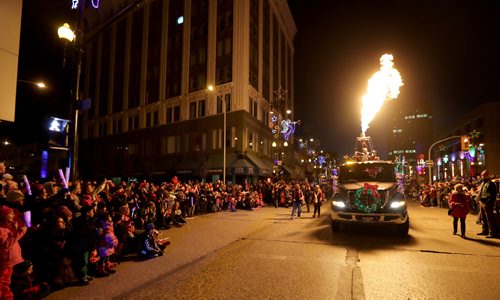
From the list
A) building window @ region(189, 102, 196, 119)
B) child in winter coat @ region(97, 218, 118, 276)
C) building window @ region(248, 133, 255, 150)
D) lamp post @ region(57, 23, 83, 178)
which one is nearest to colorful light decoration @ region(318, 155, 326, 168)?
building window @ region(248, 133, 255, 150)

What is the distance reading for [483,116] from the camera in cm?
6488

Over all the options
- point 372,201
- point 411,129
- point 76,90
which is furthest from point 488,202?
point 411,129

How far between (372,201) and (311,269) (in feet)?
13.4

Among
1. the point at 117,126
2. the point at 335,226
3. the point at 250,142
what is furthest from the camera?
the point at 117,126

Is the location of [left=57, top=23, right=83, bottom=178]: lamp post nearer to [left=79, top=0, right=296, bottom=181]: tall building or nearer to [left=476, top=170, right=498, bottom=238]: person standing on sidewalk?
[left=476, top=170, right=498, bottom=238]: person standing on sidewalk

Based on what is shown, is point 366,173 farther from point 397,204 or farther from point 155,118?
point 155,118

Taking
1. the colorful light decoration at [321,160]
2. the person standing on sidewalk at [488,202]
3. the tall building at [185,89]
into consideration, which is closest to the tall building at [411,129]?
the colorful light decoration at [321,160]

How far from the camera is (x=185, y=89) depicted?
37.2m

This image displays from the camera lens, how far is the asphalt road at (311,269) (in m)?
5.29

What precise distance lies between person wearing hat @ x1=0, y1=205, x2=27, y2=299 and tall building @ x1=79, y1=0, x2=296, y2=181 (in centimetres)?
2312

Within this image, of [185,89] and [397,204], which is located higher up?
[185,89]

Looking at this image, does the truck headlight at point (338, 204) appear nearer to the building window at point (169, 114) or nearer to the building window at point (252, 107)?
the building window at point (252, 107)

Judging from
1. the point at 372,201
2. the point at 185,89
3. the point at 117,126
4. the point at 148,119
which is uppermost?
the point at 185,89

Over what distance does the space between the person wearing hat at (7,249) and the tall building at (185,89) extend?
23116 mm
